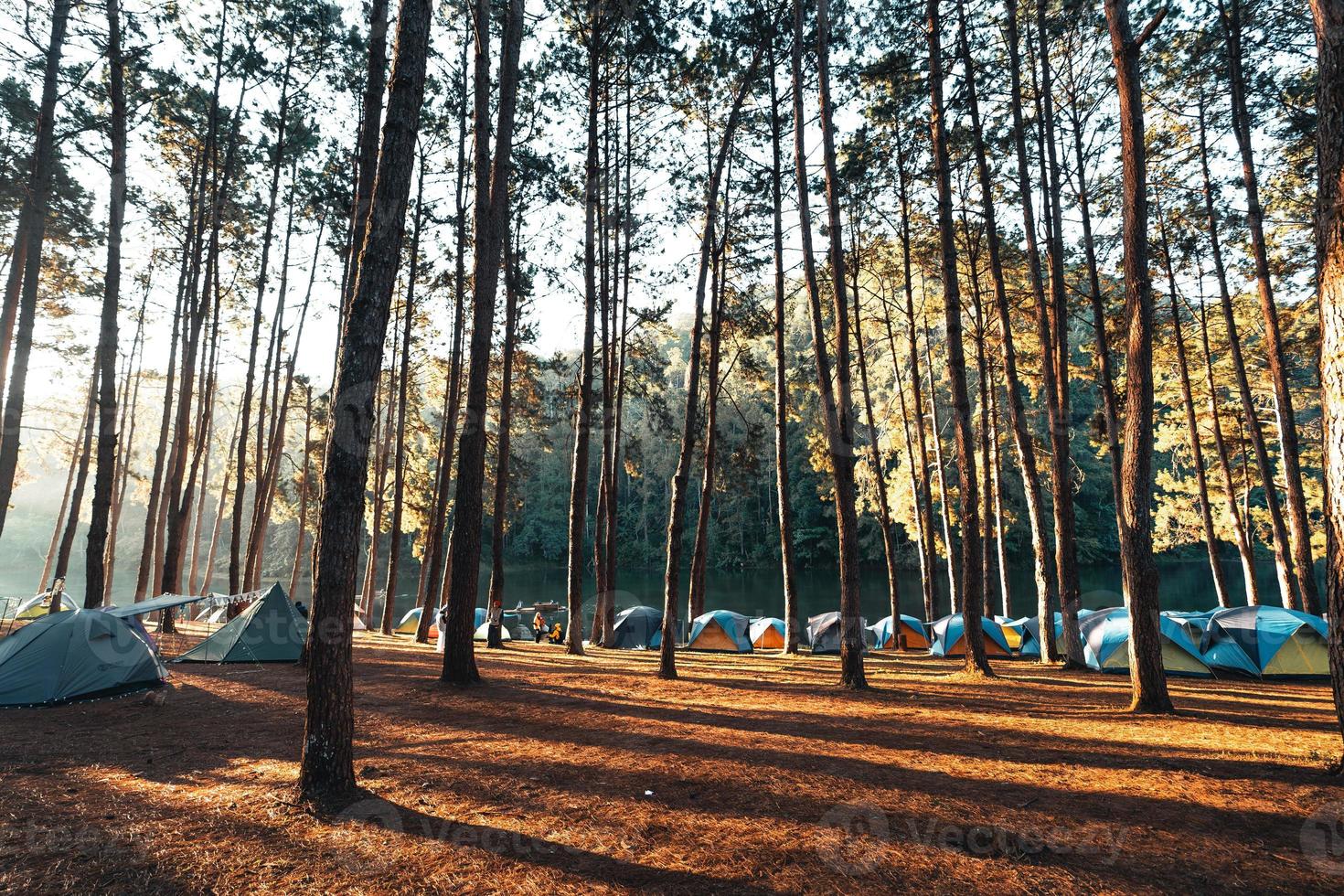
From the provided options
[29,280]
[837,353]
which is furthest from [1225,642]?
→ [29,280]

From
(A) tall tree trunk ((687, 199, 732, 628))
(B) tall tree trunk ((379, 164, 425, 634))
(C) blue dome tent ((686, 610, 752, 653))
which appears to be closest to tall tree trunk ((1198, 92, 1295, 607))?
(A) tall tree trunk ((687, 199, 732, 628))

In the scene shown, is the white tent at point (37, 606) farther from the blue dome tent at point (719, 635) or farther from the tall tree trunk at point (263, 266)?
the blue dome tent at point (719, 635)

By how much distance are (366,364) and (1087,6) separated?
14.4 m

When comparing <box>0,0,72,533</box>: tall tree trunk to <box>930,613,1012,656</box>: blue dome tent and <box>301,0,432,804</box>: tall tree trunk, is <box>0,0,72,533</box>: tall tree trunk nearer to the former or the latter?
<box>301,0,432,804</box>: tall tree trunk

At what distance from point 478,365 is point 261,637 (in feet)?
22.7

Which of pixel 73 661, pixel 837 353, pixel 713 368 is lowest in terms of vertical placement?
pixel 73 661

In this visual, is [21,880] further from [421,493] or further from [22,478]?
[22,478]

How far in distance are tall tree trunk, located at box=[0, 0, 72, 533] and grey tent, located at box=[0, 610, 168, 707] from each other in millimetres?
4158

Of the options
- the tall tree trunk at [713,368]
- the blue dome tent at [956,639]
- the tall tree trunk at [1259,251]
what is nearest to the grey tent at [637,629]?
the tall tree trunk at [713,368]

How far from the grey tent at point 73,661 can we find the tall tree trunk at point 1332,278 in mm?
12801

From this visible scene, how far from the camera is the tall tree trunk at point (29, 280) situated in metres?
10.8

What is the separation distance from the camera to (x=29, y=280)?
11.5 meters

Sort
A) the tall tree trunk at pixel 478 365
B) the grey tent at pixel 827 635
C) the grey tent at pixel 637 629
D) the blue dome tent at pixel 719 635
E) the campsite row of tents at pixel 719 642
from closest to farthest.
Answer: the campsite row of tents at pixel 719 642 → the tall tree trunk at pixel 478 365 → the grey tent at pixel 827 635 → the blue dome tent at pixel 719 635 → the grey tent at pixel 637 629

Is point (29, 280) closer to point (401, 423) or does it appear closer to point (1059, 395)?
point (401, 423)
